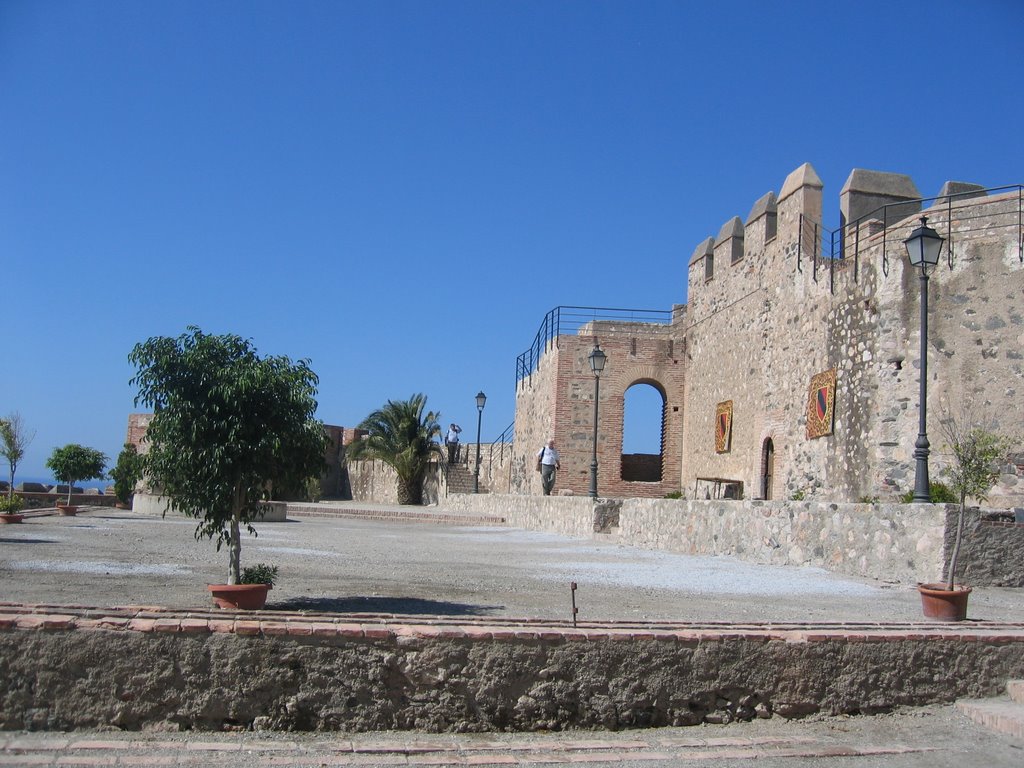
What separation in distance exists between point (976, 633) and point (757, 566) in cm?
534

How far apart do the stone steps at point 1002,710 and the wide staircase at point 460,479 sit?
2802 centimetres

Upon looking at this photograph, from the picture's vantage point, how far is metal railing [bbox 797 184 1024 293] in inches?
548

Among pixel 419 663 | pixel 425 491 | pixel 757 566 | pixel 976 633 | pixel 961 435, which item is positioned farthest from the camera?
pixel 425 491

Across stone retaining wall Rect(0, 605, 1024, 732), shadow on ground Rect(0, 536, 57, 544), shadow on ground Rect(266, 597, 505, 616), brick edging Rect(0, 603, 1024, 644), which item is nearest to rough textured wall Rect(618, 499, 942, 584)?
brick edging Rect(0, 603, 1024, 644)

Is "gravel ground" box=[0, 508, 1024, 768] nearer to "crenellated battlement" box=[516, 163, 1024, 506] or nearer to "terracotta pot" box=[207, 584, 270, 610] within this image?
"terracotta pot" box=[207, 584, 270, 610]

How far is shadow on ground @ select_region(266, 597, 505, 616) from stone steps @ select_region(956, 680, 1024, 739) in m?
3.32

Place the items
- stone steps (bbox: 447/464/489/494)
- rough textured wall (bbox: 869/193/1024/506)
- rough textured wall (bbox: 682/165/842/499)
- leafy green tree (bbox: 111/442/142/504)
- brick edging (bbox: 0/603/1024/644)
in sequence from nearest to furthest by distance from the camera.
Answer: brick edging (bbox: 0/603/1024/644) < rough textured wall (bbox: 869/193/1024/506) < rough textured wall (bbox: 682/165/842/499) < leafy green tree (bbox: 111/442/142/504) < stone steps (bbox: 447/464/489/494)

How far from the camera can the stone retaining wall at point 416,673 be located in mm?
4875

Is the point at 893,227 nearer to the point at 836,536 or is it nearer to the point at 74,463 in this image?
the point at 836,536

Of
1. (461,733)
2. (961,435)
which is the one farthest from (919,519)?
(461,733)

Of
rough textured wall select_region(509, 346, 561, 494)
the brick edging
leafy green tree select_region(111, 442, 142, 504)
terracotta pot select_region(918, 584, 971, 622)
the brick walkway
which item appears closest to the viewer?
the brick walkway

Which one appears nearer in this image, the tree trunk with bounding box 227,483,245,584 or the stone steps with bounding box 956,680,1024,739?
the stone steps with bounding box 956,680,1024,739

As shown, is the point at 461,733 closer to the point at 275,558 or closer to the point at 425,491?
the point at 275,558

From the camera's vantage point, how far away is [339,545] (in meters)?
14.2
